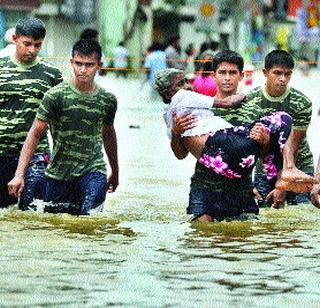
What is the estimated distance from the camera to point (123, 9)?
6203 centimetres

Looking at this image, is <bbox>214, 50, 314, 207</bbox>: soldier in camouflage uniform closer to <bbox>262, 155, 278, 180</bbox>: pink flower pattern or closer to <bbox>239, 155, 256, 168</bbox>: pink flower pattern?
<bbox>262, 155, 278, 180</bbox>: pink flower pattern

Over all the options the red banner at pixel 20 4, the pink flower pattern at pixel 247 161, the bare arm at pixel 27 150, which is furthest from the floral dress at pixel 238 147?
the red banner at pixel 20 4

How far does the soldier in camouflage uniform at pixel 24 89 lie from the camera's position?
35.3ft

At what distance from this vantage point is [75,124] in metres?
10.2

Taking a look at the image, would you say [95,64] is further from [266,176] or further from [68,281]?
[68,281]

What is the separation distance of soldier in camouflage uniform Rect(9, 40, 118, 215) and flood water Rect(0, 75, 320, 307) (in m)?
0.21

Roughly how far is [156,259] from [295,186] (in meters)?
1.86

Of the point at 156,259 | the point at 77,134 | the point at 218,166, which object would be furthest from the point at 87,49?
the point at 156,259

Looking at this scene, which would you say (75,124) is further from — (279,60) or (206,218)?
(279,60)

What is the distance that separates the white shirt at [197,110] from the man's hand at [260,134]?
24cm

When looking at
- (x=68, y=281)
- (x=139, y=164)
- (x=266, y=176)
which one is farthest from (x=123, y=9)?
(x=68, y=281)

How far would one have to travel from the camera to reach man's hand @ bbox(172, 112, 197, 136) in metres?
9.77

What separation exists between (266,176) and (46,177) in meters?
2.03

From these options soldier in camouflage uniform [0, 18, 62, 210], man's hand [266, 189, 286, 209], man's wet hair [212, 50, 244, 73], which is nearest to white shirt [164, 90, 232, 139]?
man's wet hair [212, 50, 244, 73]
